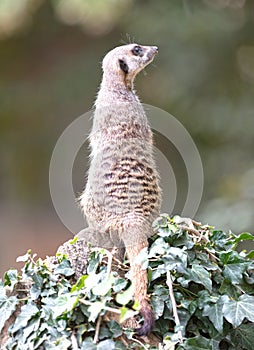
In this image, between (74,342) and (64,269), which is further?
(64,269)

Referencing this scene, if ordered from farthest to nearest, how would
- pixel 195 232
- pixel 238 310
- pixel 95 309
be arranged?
pixel 195 232 < pixel 238 310 < pixel 95 309

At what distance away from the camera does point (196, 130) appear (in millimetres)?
2660

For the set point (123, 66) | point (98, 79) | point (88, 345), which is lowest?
point (88, 345)

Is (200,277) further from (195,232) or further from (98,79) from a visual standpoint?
(98,79)

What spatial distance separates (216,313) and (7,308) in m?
0.29

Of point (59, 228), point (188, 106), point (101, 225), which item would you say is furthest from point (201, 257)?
point (59, 228)

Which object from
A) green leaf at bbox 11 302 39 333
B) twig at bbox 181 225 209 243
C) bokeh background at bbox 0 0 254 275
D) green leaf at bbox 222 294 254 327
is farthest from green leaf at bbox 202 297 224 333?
bokeh background at bbox 0 0 254 275

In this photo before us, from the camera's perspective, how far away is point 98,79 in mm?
3111

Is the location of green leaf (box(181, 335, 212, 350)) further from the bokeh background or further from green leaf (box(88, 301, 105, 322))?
the bokeh background

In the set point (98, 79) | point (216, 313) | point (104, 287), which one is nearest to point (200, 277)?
point (216, 313)

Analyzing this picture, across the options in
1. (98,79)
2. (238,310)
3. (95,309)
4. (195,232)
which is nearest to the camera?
(95,309)

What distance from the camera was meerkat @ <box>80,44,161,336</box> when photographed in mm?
903

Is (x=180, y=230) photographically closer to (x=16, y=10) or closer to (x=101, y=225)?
(x=101, y=225)

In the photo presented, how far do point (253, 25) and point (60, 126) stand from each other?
4.14ft
